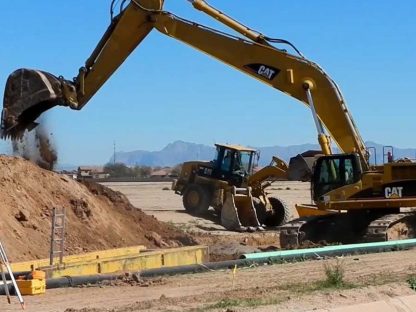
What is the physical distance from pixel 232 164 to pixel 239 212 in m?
2.70

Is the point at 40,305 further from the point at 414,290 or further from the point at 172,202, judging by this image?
the point at 172,202

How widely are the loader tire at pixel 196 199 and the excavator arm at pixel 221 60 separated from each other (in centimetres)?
992

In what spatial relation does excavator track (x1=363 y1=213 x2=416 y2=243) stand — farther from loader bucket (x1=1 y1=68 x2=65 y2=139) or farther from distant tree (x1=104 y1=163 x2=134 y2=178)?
distant tree (x1=104 y1=163 x2=134 y2=178)

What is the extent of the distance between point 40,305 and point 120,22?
12247 millimetres

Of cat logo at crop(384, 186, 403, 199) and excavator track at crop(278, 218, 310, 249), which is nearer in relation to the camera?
excavator track at crop(278, 218, 310, 249)

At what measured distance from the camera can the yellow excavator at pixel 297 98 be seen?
19812 millimetres

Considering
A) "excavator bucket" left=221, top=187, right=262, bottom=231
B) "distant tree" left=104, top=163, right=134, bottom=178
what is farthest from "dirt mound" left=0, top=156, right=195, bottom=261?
"distant tree" left=104, top=163, right=134, bottom=178

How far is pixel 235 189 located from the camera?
94.5 feet

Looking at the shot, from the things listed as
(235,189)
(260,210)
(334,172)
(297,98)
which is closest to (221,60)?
(297,98)

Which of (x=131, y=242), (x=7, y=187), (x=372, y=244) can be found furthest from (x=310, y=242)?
(x=7, y=187)

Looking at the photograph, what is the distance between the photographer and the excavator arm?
68.0 feet

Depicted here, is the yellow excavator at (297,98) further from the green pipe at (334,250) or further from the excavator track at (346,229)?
the green pipe at (334,250)

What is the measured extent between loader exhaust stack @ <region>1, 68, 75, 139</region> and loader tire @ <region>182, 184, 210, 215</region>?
461 inches

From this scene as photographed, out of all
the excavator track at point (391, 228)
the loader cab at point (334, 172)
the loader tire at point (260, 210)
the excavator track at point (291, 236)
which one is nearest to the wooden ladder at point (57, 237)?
the excavator track at point (291, 236)
